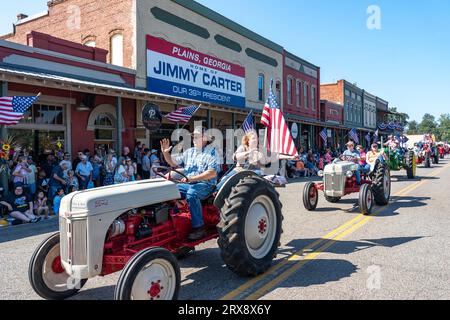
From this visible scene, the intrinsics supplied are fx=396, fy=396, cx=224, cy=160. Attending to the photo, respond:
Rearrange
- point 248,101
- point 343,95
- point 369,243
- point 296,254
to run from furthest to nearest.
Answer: point 343,95 → point 248,101 → point 369,243 → point 296,254

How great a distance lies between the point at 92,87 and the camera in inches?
486

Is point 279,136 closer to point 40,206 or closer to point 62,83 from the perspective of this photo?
point 40,206

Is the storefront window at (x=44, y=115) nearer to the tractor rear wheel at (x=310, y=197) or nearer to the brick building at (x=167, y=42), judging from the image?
the brick building at (x=167, y=42)

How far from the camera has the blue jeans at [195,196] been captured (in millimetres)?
4672

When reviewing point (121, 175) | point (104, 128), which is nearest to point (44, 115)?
point (104, 128)

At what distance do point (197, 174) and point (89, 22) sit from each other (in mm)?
16804

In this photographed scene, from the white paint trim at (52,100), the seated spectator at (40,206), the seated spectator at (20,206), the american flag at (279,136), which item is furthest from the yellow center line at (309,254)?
the white paint trim at (52,100)

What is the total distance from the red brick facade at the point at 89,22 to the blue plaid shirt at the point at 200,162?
12.9 m

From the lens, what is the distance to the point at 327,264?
5.22 m

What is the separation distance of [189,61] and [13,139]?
31.3 feet
